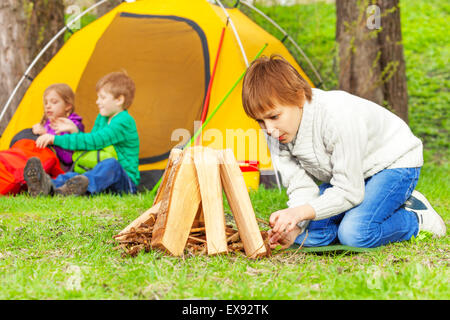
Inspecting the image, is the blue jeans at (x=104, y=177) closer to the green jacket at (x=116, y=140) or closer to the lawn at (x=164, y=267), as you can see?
the green jacket at (x=116, y=140)

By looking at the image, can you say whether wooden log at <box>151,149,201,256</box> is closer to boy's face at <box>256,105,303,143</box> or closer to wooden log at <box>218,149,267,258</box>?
wooden log at <box>218,149,267,258</box>

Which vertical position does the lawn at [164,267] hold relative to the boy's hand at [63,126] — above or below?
below

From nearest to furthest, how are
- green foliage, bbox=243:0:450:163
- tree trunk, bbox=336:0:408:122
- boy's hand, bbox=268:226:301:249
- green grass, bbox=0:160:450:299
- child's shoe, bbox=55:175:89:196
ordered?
green grass, bbox=0:160:450:299 < boy's hand, bbox=268:226:301:249 < child's shoe, bbox=55:175:89:196 < tree trunk, bbox=336:0:408:122 < green foliage, bbox=243:0:450:163

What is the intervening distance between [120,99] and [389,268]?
2.96 metres

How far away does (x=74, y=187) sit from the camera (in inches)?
156

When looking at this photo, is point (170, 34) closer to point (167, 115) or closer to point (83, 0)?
point (167, 115)

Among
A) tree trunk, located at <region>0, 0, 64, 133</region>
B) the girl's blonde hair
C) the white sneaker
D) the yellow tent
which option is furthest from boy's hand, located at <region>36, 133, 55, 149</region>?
the white sneaker

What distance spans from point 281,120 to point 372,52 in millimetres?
3070

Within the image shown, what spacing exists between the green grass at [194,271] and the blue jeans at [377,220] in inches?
2.8

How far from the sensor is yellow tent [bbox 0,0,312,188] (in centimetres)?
452

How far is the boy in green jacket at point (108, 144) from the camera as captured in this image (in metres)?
3.97

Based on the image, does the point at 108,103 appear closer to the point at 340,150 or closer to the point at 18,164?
the point at 18,164

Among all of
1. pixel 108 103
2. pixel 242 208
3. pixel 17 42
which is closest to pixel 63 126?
pixel 108 103

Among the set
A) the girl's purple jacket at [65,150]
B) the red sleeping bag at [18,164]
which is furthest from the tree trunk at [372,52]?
the red sleeping bag at [18,164]
